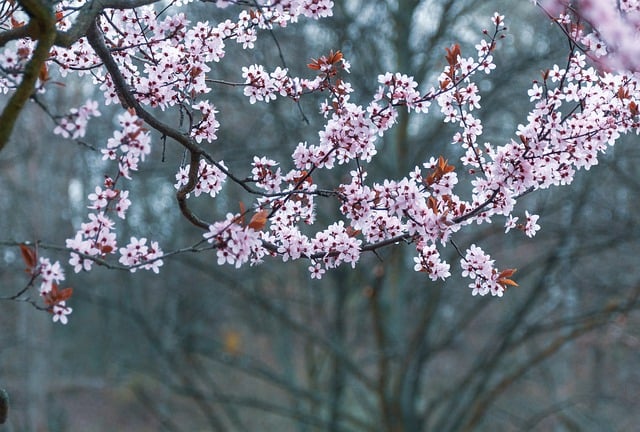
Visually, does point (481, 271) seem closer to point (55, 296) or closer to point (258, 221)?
point (258, 221)

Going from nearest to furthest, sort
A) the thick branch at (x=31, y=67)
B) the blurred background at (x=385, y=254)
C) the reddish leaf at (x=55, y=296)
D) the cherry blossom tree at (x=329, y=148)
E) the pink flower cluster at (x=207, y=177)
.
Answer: the thick branch at (x=31, y=67), the reddish leaf at (x=55, y=296), the cherry blossom tree at (x=329, y=148), the pink flower cluster at (x=207, y=177), the blurred background at (x=385, y=254)

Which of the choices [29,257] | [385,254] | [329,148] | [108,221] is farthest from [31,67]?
[385,254]

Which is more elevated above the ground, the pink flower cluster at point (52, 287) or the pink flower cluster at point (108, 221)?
the pink flower cluster at point (108, 221)

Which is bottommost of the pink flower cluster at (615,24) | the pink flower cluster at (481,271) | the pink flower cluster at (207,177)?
the pink flower cluster at (481,271)

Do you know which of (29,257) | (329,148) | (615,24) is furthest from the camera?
(329,148)

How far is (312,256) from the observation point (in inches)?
130

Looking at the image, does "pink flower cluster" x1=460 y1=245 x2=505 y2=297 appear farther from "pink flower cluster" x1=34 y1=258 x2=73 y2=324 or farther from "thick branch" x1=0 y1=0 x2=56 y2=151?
"thick branch" x1=0 y1=0 x2=56 y2=151

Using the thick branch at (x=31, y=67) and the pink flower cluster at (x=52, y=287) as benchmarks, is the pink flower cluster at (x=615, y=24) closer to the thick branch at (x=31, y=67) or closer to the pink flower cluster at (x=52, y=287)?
the thick branch at (x=31, y=67)

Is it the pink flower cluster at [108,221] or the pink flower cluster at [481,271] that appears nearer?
the pink flower cluster at [108,221]

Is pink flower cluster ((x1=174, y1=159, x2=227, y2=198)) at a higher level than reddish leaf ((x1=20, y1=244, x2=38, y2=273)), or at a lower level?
higher

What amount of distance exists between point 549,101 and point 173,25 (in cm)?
159

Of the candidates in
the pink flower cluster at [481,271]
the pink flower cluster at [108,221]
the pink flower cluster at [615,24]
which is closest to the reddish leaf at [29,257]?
the pink flower cluster at [108,221]

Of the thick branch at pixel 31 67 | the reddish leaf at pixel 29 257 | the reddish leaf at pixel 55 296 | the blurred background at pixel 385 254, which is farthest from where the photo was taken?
the blurred background at pixel 385 254

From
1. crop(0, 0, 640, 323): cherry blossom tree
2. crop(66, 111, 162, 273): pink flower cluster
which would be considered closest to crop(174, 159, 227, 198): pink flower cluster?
crop(0, 0, 640, 323): cherry blossom tree
